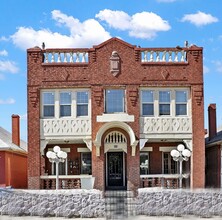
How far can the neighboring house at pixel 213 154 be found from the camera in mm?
26125

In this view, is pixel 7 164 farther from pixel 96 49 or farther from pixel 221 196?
pixel 221 196

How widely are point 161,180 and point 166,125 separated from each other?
2.98 m

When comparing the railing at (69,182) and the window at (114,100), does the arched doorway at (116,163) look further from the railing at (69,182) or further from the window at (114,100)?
the railing at (69,182)

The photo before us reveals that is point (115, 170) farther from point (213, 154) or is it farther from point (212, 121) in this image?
point (212, 121)

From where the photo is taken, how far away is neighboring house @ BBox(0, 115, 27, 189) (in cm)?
2562

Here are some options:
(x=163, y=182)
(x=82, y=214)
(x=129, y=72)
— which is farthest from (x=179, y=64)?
(x=82, y=214)

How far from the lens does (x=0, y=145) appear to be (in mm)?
25672

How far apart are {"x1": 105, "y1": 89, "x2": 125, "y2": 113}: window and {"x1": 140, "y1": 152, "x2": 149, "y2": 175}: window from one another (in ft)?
11.0

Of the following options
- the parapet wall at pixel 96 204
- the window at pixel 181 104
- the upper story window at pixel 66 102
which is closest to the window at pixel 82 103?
the upper story window at pixel 66 102

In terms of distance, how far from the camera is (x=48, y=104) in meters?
25.9

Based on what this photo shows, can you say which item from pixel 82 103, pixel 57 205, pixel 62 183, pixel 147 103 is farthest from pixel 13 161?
pixel 57 205

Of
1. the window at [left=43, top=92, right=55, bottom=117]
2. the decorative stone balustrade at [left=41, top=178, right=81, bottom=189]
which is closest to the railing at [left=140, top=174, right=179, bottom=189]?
the decorative stone balustrade at [left=41, top=178, right=81, bottom=189]

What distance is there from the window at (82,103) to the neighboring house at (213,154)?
7333 mm

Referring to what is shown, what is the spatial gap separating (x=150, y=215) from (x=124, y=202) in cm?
198
